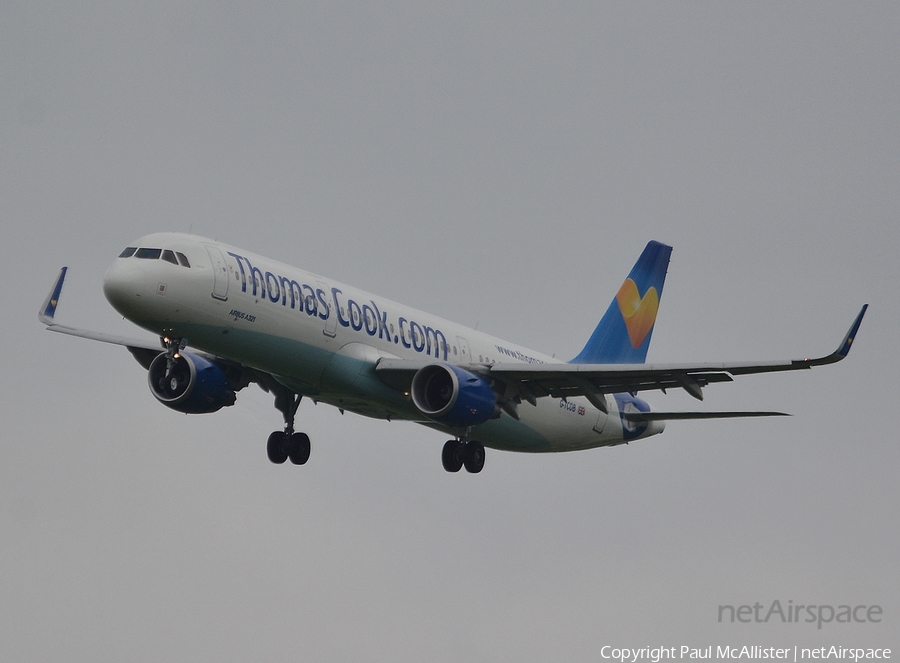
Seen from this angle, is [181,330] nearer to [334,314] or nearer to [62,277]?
[334,314]

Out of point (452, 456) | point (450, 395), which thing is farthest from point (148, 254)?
point (452, 456)

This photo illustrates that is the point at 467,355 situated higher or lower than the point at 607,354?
lower

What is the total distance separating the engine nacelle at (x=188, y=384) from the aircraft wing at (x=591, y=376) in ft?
16.4

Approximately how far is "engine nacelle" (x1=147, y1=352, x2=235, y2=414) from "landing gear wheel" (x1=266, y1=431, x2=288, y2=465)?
12.9ft

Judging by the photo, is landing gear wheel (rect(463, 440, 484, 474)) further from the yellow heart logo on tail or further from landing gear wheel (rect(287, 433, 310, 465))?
the yellow heart logo on tail

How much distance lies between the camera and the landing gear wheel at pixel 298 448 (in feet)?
141

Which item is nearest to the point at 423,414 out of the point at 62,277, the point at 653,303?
the point at 62,277

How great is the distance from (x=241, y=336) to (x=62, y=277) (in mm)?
10242

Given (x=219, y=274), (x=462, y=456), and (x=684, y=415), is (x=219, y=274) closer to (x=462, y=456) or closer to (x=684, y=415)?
(x=462, y=456)

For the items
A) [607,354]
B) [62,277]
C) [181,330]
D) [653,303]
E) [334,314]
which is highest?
[653,303]

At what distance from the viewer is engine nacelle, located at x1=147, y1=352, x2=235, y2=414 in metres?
38.8

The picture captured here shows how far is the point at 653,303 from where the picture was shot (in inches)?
2098

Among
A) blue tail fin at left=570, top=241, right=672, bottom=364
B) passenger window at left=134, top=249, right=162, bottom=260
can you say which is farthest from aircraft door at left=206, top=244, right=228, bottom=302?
blue tail fin at left=570, top=241, right=672, bottom=364

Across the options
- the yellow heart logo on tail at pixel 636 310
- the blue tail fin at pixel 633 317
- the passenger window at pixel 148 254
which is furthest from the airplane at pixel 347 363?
the yellow heart logo on tail at pixel 636 310
